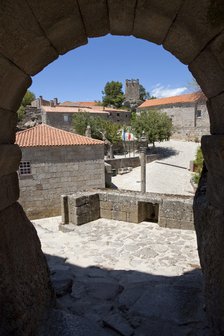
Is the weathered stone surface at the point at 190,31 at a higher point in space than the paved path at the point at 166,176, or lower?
higher

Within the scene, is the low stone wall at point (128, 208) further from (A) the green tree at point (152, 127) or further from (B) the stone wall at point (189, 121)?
(B) the stone wall at point (189, 121)

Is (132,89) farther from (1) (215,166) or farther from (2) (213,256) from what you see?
(2) (213,256)

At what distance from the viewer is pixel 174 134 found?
4506 centimetres

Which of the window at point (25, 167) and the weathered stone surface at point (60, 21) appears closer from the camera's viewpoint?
the weathered stone surface at point (60, 21)

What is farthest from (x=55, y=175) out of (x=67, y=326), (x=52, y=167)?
(x=67, y=326)

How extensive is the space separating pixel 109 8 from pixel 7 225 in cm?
198

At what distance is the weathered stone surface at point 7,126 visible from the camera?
2.20 metres

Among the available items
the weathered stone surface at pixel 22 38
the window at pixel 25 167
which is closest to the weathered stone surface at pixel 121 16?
the weathered stone surface at pixel 22 38

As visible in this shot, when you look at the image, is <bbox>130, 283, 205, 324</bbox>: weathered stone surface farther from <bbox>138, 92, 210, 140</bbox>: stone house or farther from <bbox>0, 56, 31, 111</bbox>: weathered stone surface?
<bbox>138, 92, 210, 140</bbox>: stone house

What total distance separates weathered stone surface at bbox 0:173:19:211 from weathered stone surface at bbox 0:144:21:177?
71 millimetres

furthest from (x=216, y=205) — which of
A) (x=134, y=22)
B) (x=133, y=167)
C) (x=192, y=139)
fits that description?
(x=192, y=139)

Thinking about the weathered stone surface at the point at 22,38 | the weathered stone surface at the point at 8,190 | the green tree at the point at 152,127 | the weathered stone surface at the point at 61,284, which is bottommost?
the weathered stone surface at the point at 61,284

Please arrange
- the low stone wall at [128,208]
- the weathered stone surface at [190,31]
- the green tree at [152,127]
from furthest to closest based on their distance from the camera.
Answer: the green tree at [152,127] < the low stone wall at [128,208] < the weathered stone surface at [190,31]

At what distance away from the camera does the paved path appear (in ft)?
64.4
